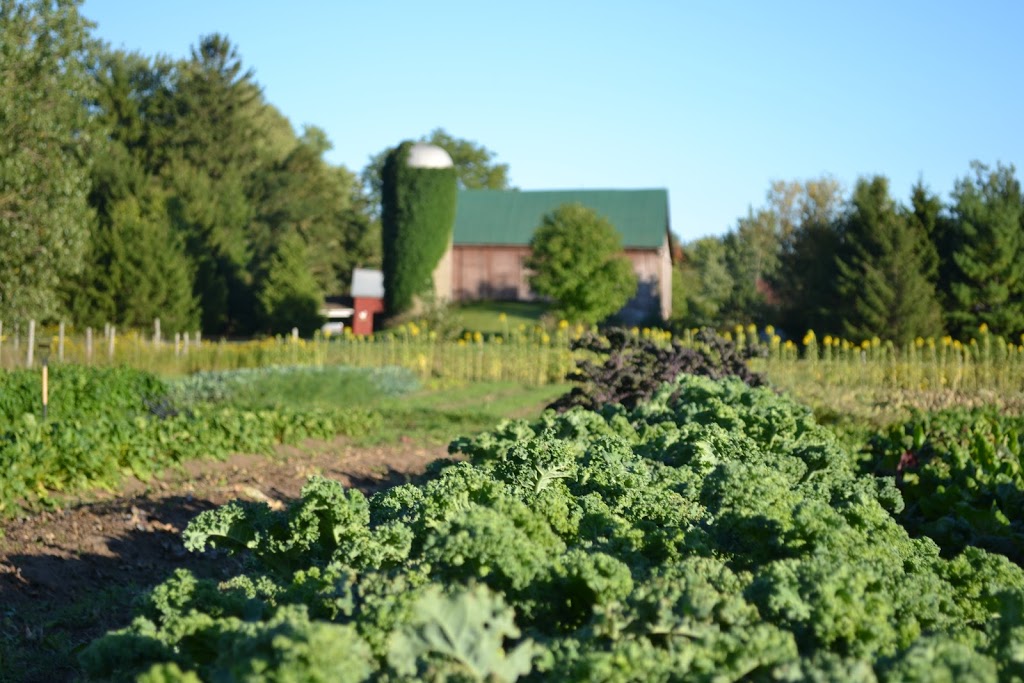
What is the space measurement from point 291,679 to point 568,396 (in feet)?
30.1

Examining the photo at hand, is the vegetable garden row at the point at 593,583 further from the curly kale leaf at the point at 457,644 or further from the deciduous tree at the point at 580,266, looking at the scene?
the deciduous tree at the point at 580,266

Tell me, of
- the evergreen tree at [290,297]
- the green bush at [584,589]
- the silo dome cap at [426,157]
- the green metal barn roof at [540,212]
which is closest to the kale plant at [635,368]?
the green bush at [584,589]

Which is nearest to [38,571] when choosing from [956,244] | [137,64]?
[956,244]

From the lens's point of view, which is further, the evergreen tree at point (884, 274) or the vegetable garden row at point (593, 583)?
the evergreen tree at point (884, 274)

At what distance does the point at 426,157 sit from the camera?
46531 mm

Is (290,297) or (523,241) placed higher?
(523,241)

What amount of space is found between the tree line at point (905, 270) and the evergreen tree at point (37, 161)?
20.1 metres

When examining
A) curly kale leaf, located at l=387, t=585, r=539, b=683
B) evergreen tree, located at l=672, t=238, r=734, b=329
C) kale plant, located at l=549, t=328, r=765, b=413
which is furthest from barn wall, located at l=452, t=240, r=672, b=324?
curly kale leaf, located at l=387, t=585, r=539, b=683

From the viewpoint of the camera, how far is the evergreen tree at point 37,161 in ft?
77.7

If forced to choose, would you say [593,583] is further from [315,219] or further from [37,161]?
[315,219]

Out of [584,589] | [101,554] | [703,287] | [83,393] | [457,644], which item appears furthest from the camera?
[703,287]

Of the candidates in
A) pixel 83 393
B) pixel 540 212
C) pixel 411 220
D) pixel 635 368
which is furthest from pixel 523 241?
pixel 635 368

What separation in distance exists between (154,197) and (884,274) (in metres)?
27.2

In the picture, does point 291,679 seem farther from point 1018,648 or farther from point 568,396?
point 568,396
